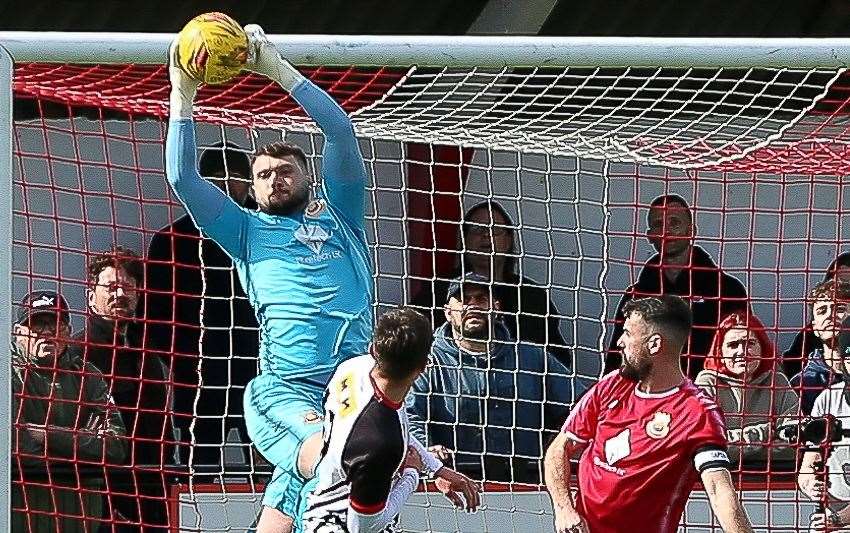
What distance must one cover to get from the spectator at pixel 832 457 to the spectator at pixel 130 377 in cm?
236

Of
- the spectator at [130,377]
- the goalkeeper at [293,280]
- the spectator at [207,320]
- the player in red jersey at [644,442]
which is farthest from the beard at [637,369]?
the spectator at [130,377]

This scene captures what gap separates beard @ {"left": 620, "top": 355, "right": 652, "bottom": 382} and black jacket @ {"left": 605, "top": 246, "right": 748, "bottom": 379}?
1.26 meters

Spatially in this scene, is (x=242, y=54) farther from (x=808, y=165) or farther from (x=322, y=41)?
(x=808, y=165)

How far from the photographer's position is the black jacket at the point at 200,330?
682 centimetres

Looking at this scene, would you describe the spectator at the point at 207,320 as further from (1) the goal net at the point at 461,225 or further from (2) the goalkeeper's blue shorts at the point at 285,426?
(2) the goalkeeper's blue shorts at the point at 285,426

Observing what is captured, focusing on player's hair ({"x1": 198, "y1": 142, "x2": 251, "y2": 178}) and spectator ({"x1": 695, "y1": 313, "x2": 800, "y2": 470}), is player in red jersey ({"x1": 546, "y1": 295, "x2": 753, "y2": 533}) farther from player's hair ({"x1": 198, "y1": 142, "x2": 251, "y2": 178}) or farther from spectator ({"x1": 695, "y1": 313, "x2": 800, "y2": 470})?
player's hair ({"x1": 198, "y1": 142, "x2": 251, "y2": 178})

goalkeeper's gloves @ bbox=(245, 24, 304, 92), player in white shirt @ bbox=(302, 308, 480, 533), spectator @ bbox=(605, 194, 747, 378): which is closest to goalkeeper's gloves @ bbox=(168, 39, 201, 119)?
goalkeeper's gloves @ bbox=(245, 24, 304, 92)

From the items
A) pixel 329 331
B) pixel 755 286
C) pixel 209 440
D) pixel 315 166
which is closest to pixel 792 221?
pixel 755 286

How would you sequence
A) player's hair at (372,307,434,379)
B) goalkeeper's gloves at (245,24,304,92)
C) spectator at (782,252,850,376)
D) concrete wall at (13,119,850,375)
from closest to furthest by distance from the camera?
player's hair at (372,307,434,379) < goalkeeper's gloves at (245,24,304,92) < spectator at (782,252,850,376) < concrete wall at (13,119,850,375)

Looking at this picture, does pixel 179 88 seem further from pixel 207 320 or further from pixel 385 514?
pixel 207 320

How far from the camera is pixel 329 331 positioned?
5398 millimetres

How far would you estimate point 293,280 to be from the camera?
17.9ft

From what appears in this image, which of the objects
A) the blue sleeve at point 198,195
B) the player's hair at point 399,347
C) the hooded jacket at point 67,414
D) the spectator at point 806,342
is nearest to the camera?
the player's hair at point 399,347

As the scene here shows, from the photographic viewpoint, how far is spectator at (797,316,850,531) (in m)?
6.45
